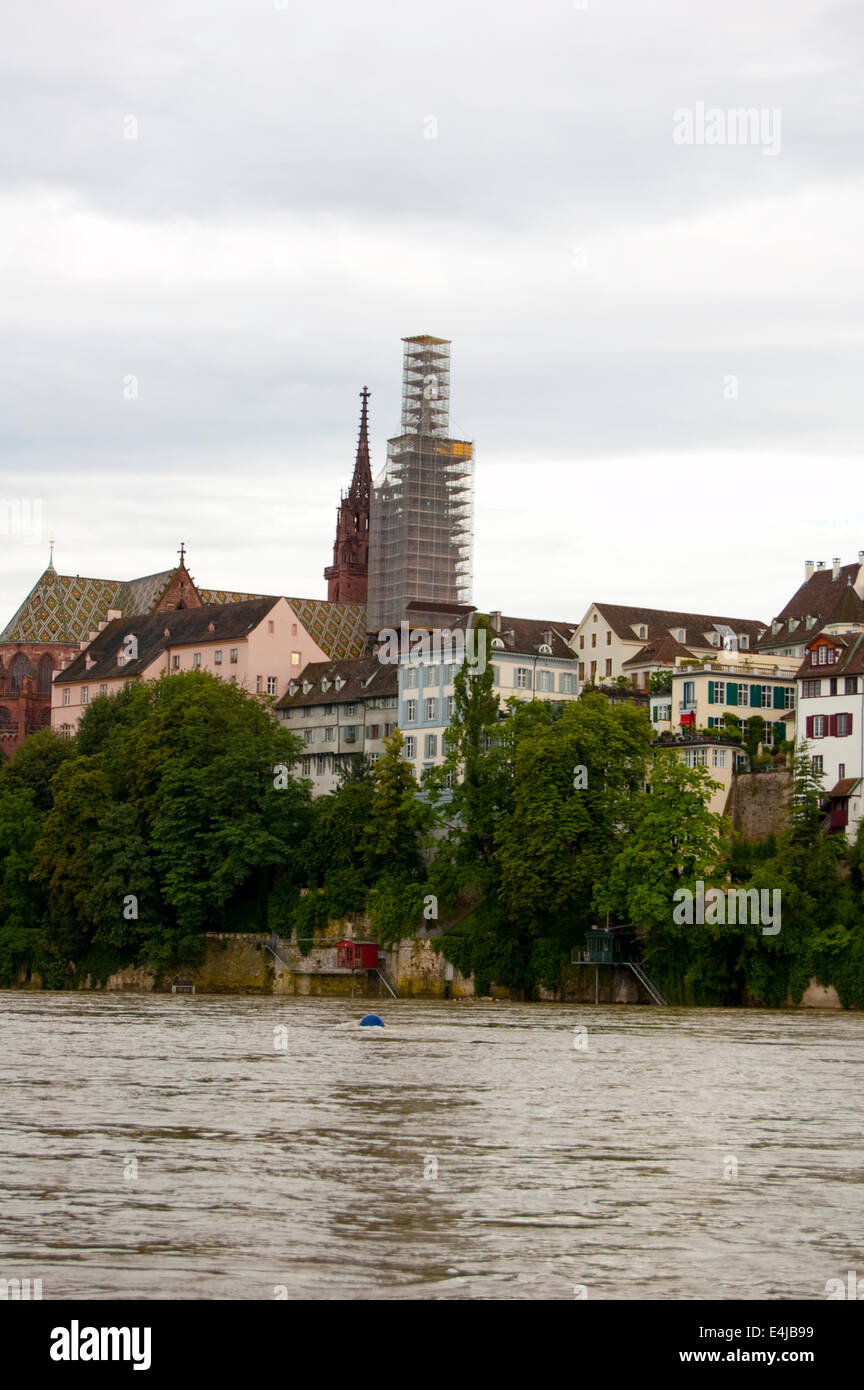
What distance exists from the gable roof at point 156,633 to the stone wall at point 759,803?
57764 millimetres

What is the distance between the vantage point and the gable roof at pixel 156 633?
164m

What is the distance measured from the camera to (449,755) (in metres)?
116

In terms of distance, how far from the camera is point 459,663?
430 ft

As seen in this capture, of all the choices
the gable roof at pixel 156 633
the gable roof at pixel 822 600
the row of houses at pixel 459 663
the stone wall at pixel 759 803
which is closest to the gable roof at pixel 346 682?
the row of houses at pixel 459 663

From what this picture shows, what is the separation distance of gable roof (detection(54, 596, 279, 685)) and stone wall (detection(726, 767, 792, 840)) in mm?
57764

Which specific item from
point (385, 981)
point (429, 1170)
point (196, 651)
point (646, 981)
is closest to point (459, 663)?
point (385, 981)

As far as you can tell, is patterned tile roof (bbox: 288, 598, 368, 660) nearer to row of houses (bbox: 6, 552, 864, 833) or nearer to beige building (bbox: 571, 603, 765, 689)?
row of houses (bbox: 6, 552, 864, 833)

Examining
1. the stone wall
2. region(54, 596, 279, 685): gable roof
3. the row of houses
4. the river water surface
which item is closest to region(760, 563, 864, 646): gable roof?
the row of houses

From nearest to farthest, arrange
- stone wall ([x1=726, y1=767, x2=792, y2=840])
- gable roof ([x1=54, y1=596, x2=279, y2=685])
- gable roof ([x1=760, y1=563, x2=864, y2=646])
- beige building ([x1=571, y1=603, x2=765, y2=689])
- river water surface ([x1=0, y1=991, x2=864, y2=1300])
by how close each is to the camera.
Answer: river water surface ([x1=0, y1=991, x2=864, y2=1300])
stone wall ([x1=726, y1=767, x2=792, y2=840])
gable roof ([x1=760, y1=563, x2=864, y2=646])
beige building ([x1=571, y1=603, x2=765, y2=689])
gable roof ([x1=54, y1=596, x2=279, y2=685])

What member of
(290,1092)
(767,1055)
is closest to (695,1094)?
(290,1092)

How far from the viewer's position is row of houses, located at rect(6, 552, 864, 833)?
112 m

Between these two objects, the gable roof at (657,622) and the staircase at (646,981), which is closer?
the staircase at (646,981)

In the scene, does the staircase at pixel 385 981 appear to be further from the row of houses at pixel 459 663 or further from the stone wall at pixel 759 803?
the stone wall at pixel 759 803

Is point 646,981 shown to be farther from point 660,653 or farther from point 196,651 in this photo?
point 196,651
